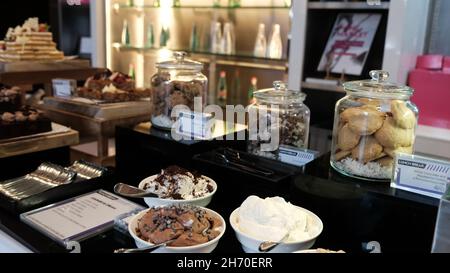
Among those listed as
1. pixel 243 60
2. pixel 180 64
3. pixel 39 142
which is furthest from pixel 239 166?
pixel 243 60

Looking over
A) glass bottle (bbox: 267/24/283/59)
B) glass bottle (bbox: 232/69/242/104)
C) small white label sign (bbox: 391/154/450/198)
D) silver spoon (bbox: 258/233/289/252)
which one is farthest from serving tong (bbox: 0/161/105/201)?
glass bottle (bbox: 232/69/242/104)

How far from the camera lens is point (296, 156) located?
1163mm

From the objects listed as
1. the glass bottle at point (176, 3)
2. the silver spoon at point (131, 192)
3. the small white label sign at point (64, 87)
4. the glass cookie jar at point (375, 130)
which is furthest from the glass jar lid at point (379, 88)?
the glass bottle at point (176, 3)

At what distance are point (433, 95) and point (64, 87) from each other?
187 centimetres

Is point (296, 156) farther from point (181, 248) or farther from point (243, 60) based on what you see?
point (243, 60)

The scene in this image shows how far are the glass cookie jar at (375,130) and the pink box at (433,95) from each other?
3.97 feet

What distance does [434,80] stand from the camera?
211 centimetres

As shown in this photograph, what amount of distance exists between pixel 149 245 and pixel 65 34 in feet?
14.2

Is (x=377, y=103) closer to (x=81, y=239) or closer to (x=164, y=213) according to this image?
(x=164, y=213)

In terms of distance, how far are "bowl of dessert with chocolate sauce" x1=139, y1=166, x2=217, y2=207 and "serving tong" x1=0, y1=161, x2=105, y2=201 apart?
0.22 metres

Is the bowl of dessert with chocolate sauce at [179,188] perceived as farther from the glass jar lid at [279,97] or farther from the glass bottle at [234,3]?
the glass bottle at [234,3]

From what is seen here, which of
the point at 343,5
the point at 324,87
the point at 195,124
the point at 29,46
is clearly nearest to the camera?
the point at 195,124

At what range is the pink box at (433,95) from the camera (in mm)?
2100

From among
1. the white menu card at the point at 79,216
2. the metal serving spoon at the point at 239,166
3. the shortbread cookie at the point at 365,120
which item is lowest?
the white menu card at the point at 79,216
